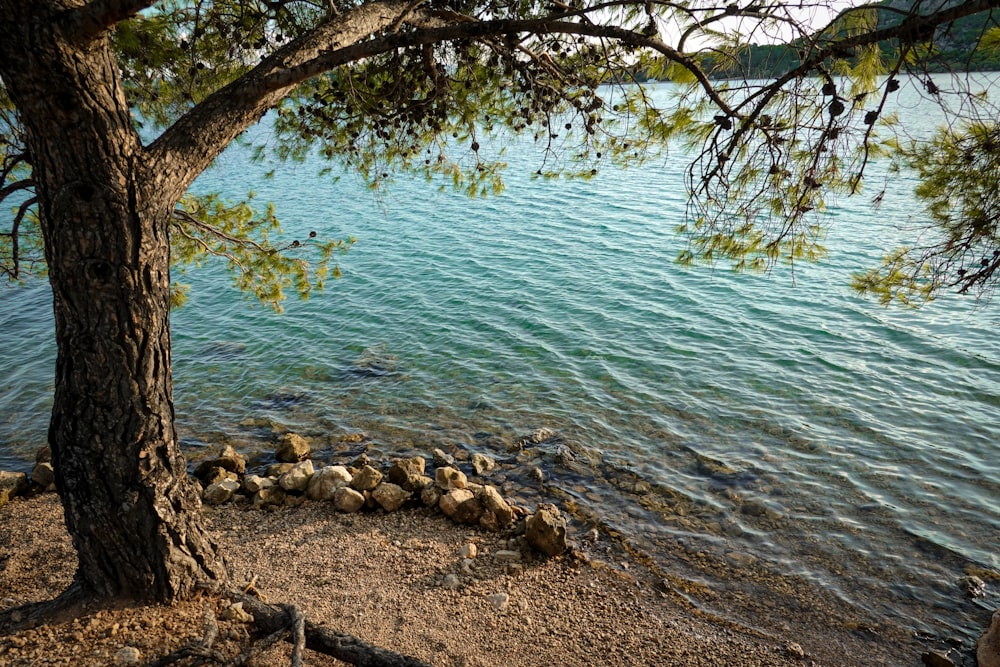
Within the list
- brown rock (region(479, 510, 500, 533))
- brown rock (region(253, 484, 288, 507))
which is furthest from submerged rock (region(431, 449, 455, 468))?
brown rock (region(253, 484, 288, 507))

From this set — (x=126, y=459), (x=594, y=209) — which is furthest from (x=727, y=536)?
(x=594, y=209)

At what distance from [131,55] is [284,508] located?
18.8 ft

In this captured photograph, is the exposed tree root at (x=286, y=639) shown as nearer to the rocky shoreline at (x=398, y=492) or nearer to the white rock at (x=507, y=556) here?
the rocky shoreline at (x=398, y=492)

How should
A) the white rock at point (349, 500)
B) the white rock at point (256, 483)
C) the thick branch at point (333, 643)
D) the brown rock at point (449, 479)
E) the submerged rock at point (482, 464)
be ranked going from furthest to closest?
the submerged rock at point (482, 464), the white rock at point (256, 483), the brown rock at point (449, 479), the white rock at point (349, 500), the thick branch at point (333, 643)

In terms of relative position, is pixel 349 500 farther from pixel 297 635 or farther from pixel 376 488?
pixel 297 635

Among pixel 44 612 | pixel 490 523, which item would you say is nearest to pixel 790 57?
pixel 490 523

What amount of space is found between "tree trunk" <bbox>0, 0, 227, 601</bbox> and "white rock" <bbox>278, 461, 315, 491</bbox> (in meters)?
3.77

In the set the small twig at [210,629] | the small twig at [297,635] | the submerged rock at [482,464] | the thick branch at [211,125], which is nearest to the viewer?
the thick branch at [211,125]

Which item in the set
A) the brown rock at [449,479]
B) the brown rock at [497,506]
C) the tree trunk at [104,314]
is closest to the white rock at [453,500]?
the brown rock at [497,506]

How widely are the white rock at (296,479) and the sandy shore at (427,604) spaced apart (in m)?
→ 0.64

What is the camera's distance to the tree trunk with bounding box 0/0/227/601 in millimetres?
3705

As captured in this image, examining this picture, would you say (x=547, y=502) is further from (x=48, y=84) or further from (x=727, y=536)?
(x=48, y=84)

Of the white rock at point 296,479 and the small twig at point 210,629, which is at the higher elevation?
the small twig at point 210,629

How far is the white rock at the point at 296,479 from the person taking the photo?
8906 millimetres
